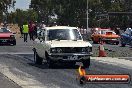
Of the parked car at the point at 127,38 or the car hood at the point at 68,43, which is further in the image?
the parked car at the point at 127,38

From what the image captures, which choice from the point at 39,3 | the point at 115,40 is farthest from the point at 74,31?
the point at 39,3

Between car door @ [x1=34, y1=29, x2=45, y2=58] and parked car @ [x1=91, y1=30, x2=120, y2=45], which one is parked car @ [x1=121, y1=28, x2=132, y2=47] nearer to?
parked car @ [x1=91, y1=30, x2=120, y2=45]

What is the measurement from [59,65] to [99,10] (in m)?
82.7

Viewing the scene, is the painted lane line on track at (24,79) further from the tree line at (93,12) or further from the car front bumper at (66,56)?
the tree line at (93,12)

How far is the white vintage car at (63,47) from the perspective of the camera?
18.2 meters

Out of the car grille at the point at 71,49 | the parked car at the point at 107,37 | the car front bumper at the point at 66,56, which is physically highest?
the car grille at the point at 71,49

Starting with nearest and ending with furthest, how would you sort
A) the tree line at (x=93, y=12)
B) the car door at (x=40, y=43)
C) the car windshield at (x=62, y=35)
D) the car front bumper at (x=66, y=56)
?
1. the car front bumper at (x=66, y=56)
2. the car windshield at (x=62, y=35)
3. the car door at (x=40, y=43)
4. the tree line at (x=93, y=12)

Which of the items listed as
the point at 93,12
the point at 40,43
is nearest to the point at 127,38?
Answer: the point at 40,43

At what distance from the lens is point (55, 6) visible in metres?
115

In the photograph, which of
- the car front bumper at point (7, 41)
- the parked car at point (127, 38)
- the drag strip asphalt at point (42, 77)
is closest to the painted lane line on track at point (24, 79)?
the drag strip asphalt at point (42, 77)

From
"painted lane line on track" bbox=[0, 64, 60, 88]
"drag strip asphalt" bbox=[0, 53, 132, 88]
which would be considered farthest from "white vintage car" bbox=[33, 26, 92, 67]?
"painted lane line on track" bbox=[0, 64, 60, 88]

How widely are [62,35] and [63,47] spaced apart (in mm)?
1336

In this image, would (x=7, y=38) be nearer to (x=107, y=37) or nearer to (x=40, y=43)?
(x=107, y=37)

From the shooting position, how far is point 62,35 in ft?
63.7
